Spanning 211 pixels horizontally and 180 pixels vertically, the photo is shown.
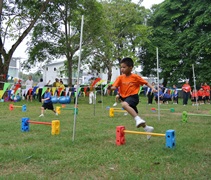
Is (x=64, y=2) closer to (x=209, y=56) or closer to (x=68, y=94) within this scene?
(x=68, y=94)

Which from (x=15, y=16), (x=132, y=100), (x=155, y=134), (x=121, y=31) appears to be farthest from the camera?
(x=121, y=31)

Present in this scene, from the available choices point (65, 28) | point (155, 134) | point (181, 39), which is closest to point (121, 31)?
point (181, 39)

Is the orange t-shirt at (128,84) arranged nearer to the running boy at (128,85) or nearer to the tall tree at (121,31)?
the running boy at (128,85)

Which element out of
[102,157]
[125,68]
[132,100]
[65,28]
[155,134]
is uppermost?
[65,28]

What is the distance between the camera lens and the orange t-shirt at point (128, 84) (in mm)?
6024

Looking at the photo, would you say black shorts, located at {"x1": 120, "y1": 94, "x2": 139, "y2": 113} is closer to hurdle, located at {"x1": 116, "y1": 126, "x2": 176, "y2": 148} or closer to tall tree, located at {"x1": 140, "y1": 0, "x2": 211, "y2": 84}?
hurdle, located at {"x1": 116, "y1": 126, "x2": 176, "y2": 148}

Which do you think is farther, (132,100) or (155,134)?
(132,100)

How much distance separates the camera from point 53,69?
6169cm

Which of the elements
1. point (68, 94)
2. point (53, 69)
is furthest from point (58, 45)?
point (53, 69)

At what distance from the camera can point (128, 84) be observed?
19.8 feet

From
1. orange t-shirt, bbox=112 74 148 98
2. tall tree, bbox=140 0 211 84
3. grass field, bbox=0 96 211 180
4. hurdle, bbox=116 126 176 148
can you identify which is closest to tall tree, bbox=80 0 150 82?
→ tall tree, bbox=140 0 211 84

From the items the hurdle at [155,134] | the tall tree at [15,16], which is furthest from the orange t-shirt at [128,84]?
the tall tree at [15,16]

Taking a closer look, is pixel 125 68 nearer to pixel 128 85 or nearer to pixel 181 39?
→ pixel 128 85

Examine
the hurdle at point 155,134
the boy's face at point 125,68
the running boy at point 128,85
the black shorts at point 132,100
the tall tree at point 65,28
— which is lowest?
the hurdle at point 155,134
